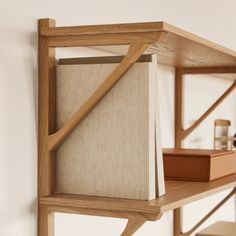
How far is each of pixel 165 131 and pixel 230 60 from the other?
0.30m

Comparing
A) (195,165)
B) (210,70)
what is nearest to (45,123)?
(195,165)

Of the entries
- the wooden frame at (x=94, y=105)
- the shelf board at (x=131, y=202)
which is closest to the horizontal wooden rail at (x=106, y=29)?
the wooden frame at (x=94, y=105)

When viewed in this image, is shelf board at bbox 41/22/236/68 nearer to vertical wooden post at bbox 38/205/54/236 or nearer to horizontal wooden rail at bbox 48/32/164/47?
horizontal wooden rail at bbox 48/32/164/47

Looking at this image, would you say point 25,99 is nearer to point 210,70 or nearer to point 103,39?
point 103,39

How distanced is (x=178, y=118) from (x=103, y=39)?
0.73 metres

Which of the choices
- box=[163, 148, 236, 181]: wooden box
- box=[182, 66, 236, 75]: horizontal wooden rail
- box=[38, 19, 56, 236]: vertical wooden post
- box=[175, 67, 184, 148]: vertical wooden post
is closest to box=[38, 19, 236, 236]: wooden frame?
box=[38, 19, 56, 236]: vertical wooden post

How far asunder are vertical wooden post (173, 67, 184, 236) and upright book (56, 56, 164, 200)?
0.67 meters

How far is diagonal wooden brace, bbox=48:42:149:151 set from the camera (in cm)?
93

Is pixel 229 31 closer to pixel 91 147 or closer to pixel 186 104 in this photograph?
pixel 186 104

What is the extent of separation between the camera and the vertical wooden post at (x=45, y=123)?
1006 millimetres

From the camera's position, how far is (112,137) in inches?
38.2

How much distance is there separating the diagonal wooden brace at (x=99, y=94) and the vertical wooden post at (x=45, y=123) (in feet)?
0.06

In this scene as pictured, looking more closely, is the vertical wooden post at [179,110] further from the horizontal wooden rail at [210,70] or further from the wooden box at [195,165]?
the wooden box at [195,165]

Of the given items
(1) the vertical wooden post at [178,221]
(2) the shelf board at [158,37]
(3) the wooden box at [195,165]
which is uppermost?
(2) the shelf board at [158,37]
